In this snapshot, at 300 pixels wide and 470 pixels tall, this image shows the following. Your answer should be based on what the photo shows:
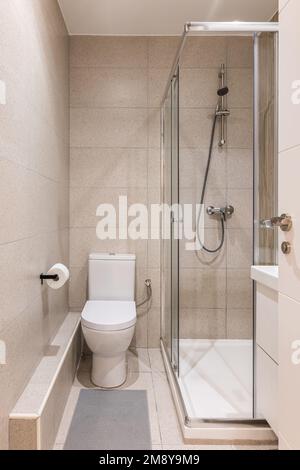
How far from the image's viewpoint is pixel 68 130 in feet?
8.89

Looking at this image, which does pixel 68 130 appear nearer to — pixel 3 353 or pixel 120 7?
pixel 120 7

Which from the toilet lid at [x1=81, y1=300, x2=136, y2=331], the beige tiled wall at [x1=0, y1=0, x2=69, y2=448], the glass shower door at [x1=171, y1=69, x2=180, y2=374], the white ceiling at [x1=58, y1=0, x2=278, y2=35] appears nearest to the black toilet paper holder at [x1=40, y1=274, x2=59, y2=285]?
the beige tiled wall at [x1=0, y1=0, x2=69, y2=448]

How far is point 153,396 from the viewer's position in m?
2.11

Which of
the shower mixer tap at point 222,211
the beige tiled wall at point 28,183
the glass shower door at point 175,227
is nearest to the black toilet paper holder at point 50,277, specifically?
the beige tiled wall at point 28,183

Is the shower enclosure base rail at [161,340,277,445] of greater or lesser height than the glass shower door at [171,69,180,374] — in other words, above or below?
below

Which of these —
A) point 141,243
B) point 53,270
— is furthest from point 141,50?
point 53,270

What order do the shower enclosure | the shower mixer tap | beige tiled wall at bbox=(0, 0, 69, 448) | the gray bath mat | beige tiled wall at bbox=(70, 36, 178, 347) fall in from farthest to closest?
1. beige tiled wall at bbox=(70, 36, 178, 347)
2. the shower mixer tap
3. the shower enclosure
4. the gray bath mat
5. beige tiled wall at bbox=(0, 0, 69, 448)

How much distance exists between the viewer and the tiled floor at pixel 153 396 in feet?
5.46

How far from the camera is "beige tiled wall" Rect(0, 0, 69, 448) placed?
1.34 m

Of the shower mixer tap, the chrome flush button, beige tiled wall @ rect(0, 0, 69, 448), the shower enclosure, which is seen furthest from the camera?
the shower mixer tap

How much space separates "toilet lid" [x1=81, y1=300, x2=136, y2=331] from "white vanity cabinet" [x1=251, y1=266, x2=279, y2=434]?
2.66 ft

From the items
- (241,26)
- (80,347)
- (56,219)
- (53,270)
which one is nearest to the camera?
(241,26)

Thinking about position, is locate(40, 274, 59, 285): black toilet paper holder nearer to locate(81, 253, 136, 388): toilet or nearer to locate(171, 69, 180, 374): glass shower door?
locate(81, 253, 136, 388): toilet
